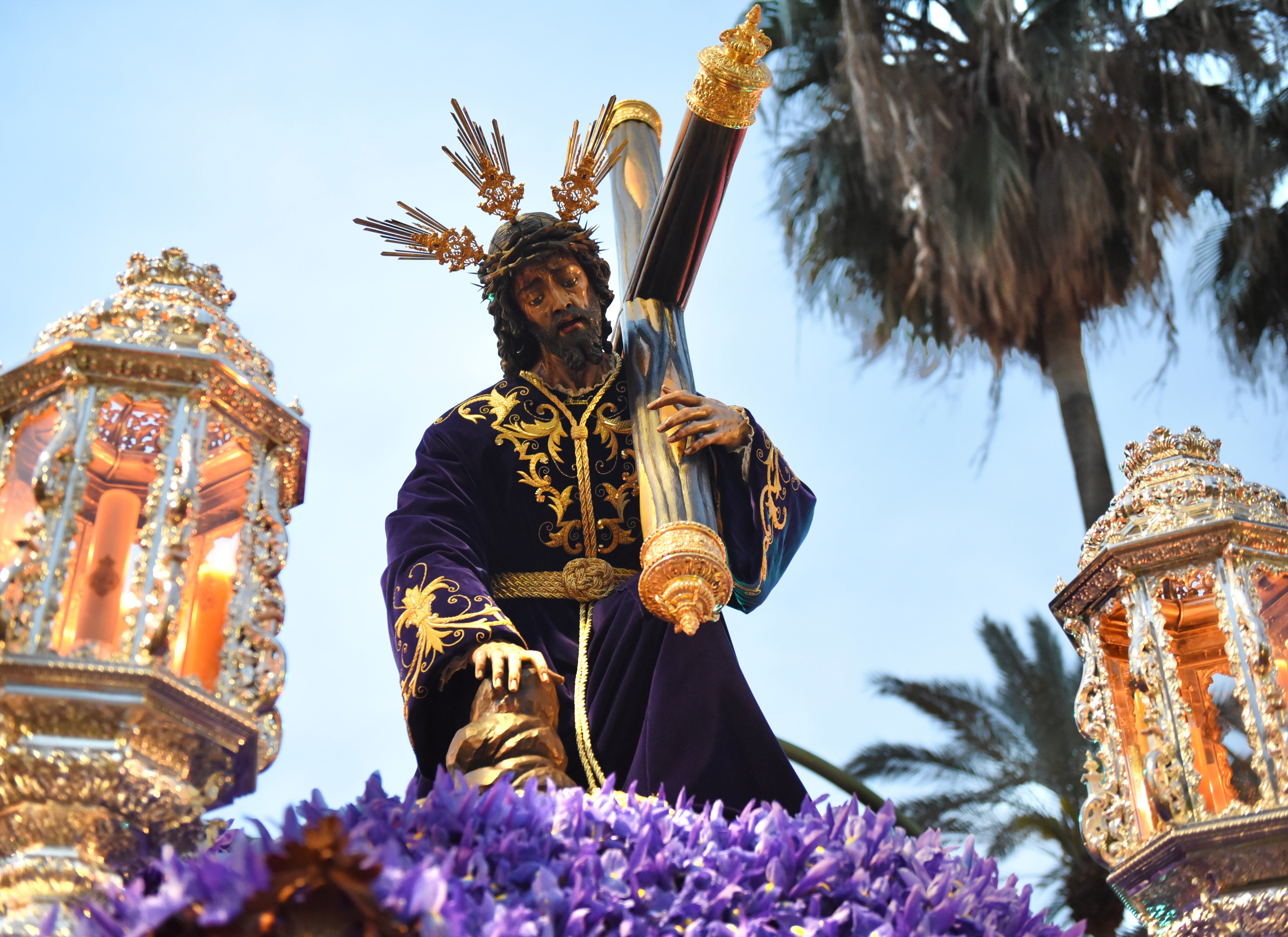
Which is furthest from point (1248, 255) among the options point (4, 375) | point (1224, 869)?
point (4, 375)

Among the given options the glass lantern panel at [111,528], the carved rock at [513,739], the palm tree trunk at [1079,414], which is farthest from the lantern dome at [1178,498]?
the palm tree trunk at [1079,414]

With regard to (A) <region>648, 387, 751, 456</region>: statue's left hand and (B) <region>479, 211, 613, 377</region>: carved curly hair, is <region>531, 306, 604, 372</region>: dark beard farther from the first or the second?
(A) <region>648, 387, 751, 456</region>: statue's left hand

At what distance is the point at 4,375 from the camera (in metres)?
3.31

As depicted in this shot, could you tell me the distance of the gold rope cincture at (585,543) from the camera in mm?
3939

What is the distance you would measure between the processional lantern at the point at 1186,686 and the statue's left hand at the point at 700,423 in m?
1.03

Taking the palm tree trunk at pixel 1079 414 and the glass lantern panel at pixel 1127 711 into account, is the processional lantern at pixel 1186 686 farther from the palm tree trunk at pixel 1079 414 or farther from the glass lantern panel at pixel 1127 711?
the palm tree trunk at pixel 1079 414

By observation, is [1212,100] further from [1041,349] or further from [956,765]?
[956,765]

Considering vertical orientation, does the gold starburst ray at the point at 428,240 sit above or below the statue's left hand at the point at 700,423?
above

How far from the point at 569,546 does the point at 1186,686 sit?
6.00 feet

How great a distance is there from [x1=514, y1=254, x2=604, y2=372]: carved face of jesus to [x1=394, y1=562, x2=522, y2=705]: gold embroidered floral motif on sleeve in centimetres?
103

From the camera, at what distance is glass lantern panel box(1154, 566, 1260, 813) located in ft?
13.0

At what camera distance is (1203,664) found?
4.21m

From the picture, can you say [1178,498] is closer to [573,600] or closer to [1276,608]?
[1276,608]

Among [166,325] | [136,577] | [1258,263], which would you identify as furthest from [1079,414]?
[136,577]
